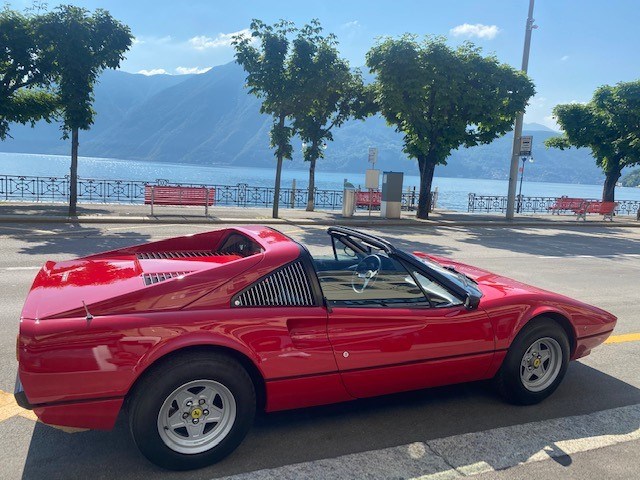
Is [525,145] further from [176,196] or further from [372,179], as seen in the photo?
[176,196]

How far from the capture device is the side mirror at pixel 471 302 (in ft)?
11.8

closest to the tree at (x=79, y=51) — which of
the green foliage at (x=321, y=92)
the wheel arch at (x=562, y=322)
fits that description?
the green foliage at (x=321, y=92)

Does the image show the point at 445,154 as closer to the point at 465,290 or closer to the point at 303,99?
the point at 303,99

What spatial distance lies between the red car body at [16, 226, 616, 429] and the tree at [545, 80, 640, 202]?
29155 millimetres

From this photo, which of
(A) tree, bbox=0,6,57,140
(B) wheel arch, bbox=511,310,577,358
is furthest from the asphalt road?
(A) tree, bbox=0,6,57,140

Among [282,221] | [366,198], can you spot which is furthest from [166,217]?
[366,198]

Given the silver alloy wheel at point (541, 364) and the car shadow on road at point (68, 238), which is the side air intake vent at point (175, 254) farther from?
the car shadow on road at point (68, 238)

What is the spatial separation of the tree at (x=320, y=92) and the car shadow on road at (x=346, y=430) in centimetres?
1558

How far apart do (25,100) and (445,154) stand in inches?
649

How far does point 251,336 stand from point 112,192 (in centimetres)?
2445

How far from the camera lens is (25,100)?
741 inches

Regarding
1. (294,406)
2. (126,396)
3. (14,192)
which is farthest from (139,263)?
(14,192)

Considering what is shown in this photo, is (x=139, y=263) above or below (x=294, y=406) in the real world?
above

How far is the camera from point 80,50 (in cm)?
1477
